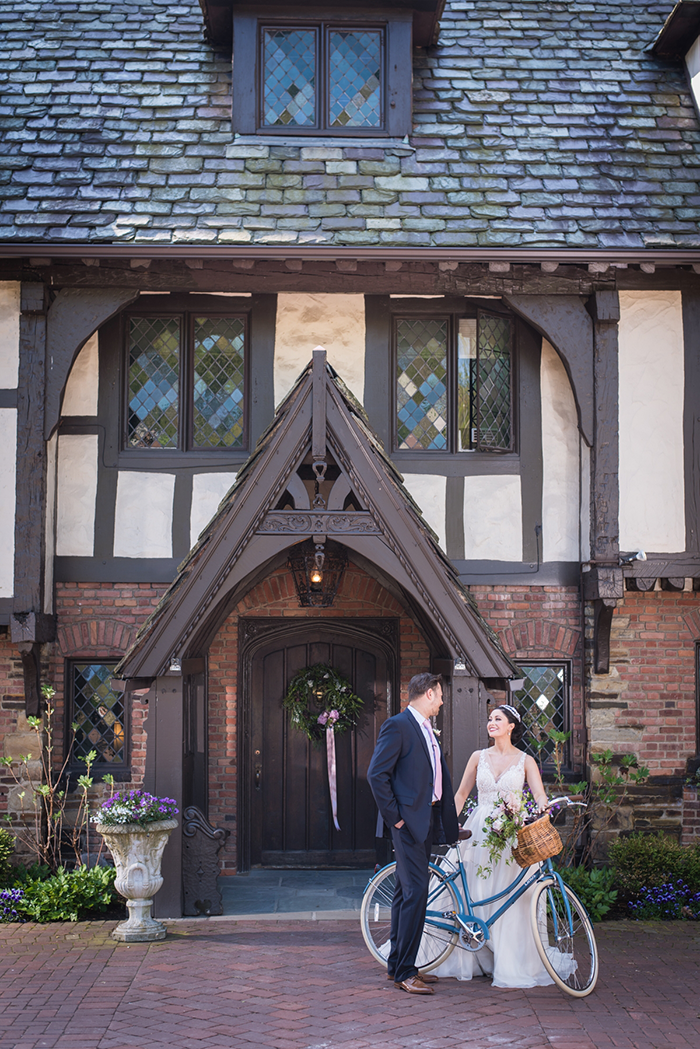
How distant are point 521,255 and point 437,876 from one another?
5.33 meters

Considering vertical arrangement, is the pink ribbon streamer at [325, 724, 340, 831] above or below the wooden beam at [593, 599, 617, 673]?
below

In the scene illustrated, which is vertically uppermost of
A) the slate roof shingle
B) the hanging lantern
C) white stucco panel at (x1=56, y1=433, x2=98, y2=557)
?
the slate roof shingle

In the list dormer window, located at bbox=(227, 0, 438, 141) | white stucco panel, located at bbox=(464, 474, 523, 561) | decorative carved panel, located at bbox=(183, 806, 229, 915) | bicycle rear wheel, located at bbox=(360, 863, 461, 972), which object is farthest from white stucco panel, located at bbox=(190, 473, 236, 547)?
bicycle rear wheel, located at bbox=(360, 863, 461, 972)

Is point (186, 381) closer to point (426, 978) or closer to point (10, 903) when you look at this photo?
point (10, 903)

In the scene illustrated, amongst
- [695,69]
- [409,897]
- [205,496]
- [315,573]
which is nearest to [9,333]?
[205,496]

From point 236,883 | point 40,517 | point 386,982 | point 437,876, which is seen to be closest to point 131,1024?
point 386,982

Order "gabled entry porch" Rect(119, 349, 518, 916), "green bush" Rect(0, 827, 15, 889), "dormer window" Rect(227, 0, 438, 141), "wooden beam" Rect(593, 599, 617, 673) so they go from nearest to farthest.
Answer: "gabled entry porch" Rect(119, 349, 518, 916)
"green bush" Rect(0, 827, 15, 889)
"wooden beam" Rect(593, 599, 617, 673)
"dormer window" Rect(227, 0, 438, 141)

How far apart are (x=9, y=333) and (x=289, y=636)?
3.89 m

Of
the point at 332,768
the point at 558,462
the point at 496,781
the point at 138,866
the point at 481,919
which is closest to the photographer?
the point at 481,919

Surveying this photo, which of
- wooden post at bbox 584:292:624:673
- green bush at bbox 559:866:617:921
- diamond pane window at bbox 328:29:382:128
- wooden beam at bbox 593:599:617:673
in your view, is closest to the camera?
green bush at bbox 559:866:617:921

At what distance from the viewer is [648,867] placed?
28.2 ft

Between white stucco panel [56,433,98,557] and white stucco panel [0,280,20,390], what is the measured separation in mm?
733

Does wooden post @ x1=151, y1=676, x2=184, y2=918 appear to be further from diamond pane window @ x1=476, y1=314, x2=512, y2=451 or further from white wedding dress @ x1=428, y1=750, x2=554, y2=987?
diamond pane window @ x1=476, y1=314, x2=512, y2=451

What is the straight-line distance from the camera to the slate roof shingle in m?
9.21
